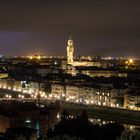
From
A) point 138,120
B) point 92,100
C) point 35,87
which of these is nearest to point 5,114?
point 138,120

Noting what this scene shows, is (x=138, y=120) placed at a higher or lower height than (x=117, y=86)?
lower

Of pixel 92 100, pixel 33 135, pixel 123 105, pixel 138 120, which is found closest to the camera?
pixel 33 135

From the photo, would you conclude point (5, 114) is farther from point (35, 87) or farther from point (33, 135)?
point (35, 87)

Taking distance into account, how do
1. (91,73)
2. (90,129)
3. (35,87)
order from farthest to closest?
(91,73) → (35,87) → (90,129)

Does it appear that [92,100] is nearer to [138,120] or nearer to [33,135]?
[138,120]

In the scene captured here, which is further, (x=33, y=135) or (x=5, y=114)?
(x=5, y=114)

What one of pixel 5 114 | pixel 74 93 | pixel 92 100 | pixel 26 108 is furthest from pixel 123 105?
pixel 5 114

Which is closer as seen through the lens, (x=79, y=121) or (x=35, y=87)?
(x=79, y=121)

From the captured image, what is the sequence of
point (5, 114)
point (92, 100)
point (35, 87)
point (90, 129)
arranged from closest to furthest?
1. point (90, 129)
2. point (5, 114)
3. point (92, 100)
4. point (35, 87)

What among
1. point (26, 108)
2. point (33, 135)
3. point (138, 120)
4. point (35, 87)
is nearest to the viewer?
point (33, 135)
